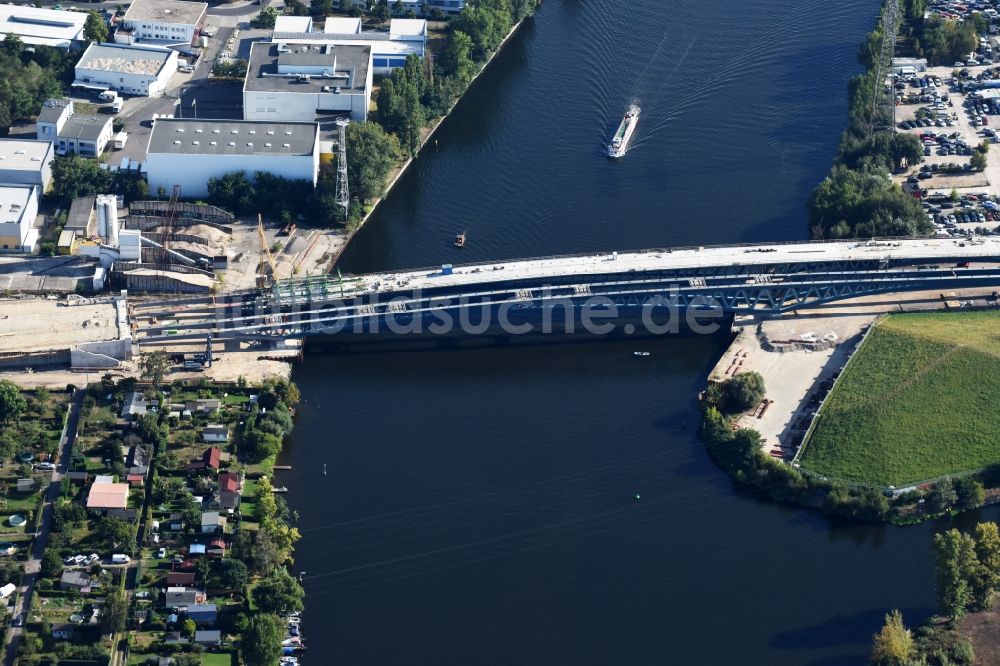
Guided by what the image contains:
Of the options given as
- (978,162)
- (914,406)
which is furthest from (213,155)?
(978,162)

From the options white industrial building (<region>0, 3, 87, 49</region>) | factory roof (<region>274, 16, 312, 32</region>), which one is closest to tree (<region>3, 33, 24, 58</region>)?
white industrial building (<region>0, 3, 87, 49</region>)

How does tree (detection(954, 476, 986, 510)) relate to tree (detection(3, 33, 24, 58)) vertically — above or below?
below

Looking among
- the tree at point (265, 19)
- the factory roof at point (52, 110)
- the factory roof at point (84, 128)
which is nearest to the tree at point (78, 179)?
the factory roof at point (84, 128)

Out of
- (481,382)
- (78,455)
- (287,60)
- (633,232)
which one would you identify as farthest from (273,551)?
(287,60)

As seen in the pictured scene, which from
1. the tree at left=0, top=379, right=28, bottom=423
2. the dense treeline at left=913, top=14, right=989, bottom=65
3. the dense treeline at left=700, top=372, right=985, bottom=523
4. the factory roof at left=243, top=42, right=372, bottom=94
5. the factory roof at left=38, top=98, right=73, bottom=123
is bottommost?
the tree at left=0, top=379, right=28, bottom=423

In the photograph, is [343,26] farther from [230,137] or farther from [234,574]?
[234,574]

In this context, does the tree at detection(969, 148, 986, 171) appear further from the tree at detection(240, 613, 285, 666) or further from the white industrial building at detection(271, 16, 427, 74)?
the tree at detection(240, 613, 285, 666)

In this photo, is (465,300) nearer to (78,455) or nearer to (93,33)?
(78,455)
